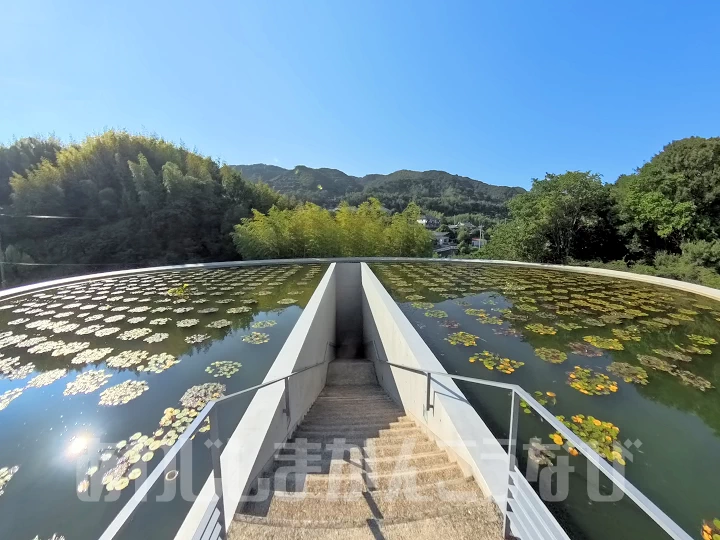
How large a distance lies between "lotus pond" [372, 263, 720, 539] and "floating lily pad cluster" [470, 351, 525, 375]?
0.04ft

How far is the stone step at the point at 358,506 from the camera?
4.43 ft

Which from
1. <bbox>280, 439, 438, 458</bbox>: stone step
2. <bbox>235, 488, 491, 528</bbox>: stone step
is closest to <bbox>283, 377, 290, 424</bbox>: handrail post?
<bbox>280, 439, 438, 458</bbox>: stone step

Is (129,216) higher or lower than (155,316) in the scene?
higher

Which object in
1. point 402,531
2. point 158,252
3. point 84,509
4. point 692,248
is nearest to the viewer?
point 402,531

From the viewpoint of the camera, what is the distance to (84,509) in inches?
63.0

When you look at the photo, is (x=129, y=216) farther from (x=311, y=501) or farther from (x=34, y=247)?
(x=311, y=501)

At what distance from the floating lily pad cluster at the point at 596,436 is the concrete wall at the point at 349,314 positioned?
5.20 m

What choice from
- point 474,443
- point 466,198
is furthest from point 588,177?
point 466,198

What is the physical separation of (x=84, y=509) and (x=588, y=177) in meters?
16.2

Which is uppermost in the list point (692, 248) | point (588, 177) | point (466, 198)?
point (466, 198)

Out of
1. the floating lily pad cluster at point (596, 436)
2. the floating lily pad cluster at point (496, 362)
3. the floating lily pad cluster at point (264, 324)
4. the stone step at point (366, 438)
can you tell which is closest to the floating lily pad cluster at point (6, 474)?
the stone step at point (366, 438)

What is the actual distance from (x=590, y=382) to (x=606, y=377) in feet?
0.79

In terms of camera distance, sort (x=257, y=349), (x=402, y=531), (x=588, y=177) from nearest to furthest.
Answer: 1. (x=402, y=531)
2. (x=257, y=349)
3. (x=588, y=177)

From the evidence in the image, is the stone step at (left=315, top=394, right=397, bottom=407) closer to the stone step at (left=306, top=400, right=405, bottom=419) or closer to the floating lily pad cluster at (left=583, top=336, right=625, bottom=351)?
the stone step at (left=306, top=400, right=405, bottom=419)
